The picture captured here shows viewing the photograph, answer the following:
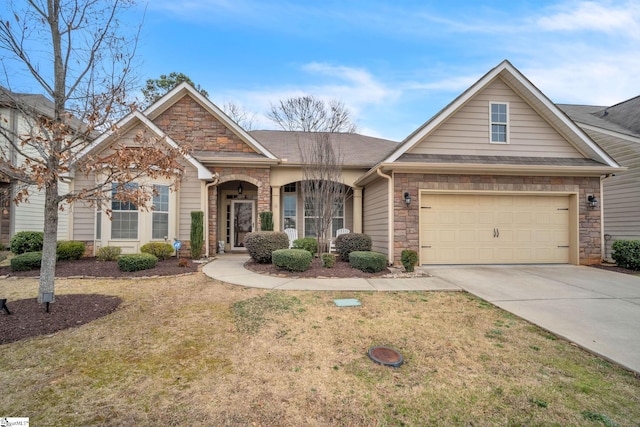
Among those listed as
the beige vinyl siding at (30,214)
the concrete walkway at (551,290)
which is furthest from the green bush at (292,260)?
the beige vinyl siding at (30,214)

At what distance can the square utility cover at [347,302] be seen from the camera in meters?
4.96

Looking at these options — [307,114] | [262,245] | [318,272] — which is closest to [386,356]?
[318,272]

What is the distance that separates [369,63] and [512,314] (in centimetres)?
1447

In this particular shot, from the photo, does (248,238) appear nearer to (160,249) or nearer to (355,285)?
(160,249)

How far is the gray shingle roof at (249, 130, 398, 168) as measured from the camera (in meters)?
11.6

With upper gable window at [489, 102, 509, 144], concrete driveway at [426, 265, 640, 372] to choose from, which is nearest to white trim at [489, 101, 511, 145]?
upper gable window at [489, 102, 509, 144]

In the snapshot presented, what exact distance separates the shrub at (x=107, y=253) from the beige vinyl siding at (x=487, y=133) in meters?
9.64

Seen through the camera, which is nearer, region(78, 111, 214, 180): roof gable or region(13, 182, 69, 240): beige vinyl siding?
region(78, 111, 214, 180): roof gable

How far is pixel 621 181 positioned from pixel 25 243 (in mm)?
19624

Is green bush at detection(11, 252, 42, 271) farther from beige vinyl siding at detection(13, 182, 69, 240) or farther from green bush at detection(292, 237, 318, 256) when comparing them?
green bush at detection(292, 237, 318, 256)

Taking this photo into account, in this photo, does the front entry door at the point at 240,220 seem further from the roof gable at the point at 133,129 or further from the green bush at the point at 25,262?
the green bush at the point at 25,262

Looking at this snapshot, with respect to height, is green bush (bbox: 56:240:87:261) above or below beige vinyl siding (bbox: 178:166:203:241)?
below

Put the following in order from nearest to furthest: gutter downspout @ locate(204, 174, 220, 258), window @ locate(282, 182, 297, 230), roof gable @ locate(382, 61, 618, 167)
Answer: roof gable @ locate(382, 61, 618, 167) → gutter downspout @ locate(204, 174, 220, 258) → window @ locate(282, 182, 297, 230)

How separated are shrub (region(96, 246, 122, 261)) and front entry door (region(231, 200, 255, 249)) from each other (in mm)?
4549
